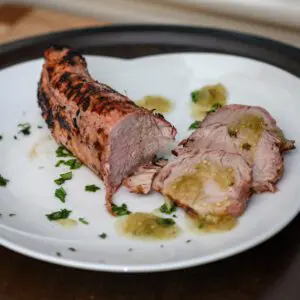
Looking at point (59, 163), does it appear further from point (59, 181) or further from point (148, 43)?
point (148, 43)

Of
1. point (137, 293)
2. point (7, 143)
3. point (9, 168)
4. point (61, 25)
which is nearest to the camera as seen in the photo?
point (137, 293)

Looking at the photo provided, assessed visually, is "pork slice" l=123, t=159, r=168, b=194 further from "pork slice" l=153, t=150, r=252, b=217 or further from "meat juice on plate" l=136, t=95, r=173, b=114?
"meat juice on plate" l=136, t=95, r=173, b=114

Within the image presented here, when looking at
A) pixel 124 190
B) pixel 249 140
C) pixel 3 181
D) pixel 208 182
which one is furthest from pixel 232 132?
pixel 3 181

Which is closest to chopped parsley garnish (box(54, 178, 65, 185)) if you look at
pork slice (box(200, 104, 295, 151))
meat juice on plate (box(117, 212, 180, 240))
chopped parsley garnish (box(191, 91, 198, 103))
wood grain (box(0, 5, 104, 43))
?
meat juice on plate (box(117, 212, 180, 240))

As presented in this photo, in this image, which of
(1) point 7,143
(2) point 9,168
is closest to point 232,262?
(2) point 9,168

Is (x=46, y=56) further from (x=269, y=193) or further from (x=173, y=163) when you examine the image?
(x=269, y=193)

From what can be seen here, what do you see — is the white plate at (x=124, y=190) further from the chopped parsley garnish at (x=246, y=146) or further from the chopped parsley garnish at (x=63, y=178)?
the chopped parsley garnish at (x=246, y=146)
